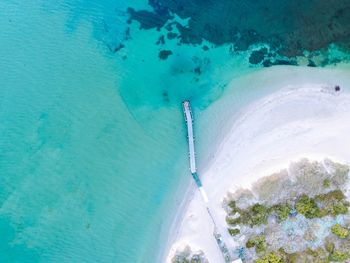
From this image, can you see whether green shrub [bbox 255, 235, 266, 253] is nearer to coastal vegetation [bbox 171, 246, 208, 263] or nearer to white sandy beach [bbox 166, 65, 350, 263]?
white sandy beach [bbox 166, 65, 350, 263]

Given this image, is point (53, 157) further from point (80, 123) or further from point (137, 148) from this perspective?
point (137, 148)

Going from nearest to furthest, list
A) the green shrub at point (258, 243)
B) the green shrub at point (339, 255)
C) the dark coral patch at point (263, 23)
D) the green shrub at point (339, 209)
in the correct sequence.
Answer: the green shrub at point (339, 255) < the green shrub at point (339, 209) < the green shrub at point (258, 243) < the dark coral patch at point (263, 23)

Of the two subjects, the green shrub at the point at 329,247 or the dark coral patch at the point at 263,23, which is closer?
the green shrub at the point at 329,247

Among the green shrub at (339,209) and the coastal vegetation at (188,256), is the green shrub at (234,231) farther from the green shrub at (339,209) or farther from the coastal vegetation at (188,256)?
the green shrub at (339,209)

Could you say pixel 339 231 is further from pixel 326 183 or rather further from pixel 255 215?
pixel 255 215

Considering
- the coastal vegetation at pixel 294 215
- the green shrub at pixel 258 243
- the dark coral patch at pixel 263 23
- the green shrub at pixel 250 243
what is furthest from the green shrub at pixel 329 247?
the dark coral patch at pixel 263 23

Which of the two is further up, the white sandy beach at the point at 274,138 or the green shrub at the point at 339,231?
the white sandy beach at the point at 274,138
